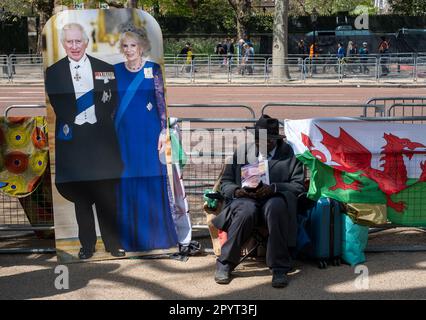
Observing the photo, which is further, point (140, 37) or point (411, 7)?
point (411, 7)

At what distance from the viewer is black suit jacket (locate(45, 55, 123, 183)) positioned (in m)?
6.15

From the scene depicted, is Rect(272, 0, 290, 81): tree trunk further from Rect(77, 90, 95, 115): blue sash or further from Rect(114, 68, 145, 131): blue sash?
Rect(77, 90, 95, 115): blue sash

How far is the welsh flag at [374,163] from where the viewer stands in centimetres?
638

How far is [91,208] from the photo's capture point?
627 cm

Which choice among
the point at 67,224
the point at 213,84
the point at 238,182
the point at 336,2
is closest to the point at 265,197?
the point at 238,182

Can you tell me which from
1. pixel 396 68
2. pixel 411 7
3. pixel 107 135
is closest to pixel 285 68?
pixel 396 68

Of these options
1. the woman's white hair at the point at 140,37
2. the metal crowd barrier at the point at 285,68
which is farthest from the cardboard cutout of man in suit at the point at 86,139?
the metal crowd barrier at the point at 285,68

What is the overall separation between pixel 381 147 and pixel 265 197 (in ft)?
4.65

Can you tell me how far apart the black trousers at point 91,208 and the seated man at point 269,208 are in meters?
1.08

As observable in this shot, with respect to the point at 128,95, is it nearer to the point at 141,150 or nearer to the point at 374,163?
the point at 141,150

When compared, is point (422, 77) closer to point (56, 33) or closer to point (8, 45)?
point (56, 33)

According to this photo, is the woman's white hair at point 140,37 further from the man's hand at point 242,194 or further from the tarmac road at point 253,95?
the tarmac road at point 253,95

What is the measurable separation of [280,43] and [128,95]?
22.9 meters

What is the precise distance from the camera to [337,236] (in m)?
6.11
